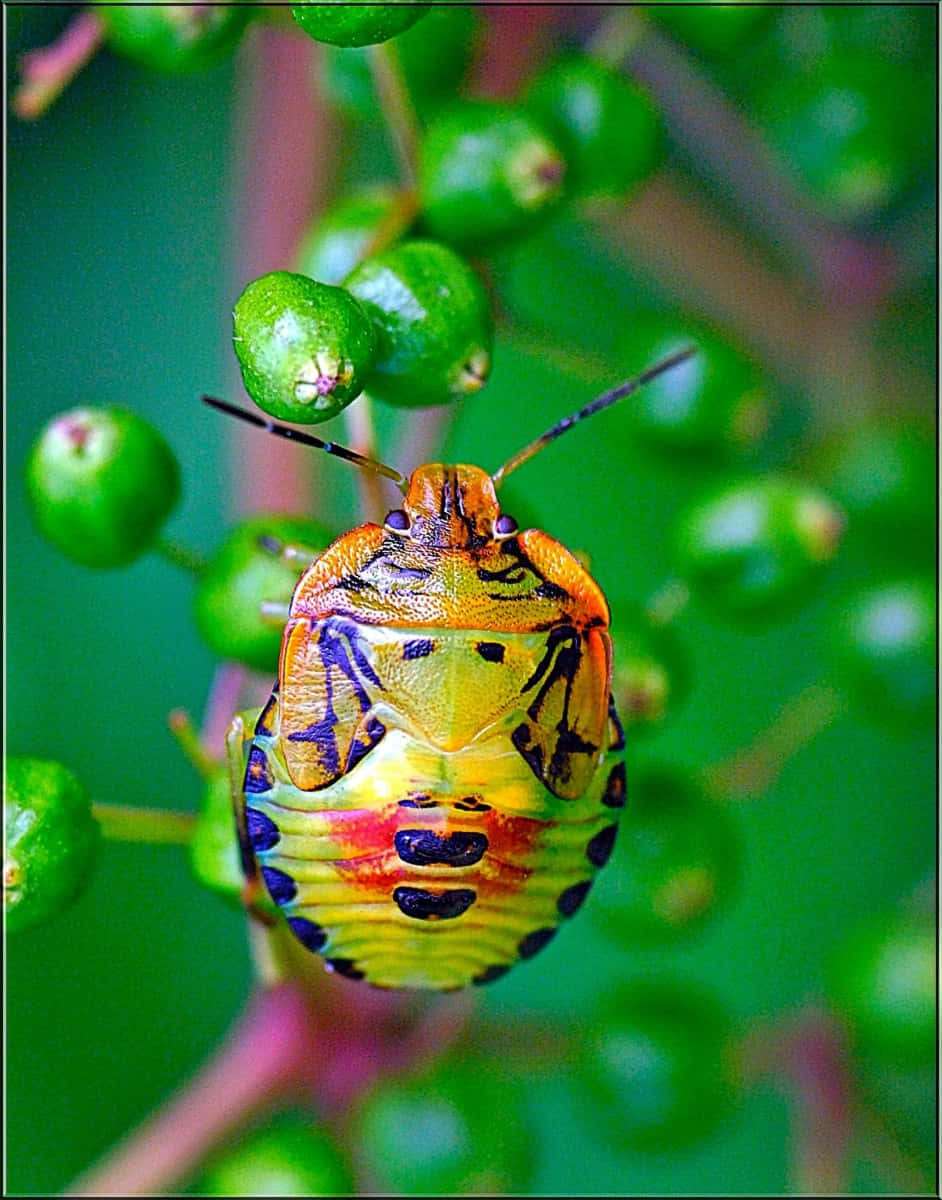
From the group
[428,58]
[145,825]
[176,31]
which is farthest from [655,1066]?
[176,31]

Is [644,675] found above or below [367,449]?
below

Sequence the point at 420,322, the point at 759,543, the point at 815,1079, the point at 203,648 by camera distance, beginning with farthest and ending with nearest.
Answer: the point at 203,648 → the point at 815,1079 → the point at 759,543 → the point at 420,322

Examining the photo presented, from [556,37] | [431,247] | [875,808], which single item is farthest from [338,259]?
[875,808]

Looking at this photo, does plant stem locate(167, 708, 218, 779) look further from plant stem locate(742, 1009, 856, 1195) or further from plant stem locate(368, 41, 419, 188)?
plant stem locate(742, 1009, 856, 1195)

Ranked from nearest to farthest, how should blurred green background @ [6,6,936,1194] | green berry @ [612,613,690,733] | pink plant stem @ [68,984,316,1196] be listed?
1. green berry @ [612,613,690,733]
2. pink plant stem @ [68,984,316,1196]
3. blurred green background @ [6,6,936,1194]

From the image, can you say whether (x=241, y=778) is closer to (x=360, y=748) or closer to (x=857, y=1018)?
(x=360, y=748)

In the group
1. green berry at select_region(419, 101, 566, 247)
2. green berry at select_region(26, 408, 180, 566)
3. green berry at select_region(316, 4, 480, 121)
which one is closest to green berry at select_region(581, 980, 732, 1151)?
green berry at select_region(26, 408, 180, 566)

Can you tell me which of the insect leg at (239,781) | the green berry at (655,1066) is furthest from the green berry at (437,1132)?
the insect leg at (239,781)

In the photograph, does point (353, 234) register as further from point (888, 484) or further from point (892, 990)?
point (892, 990)
